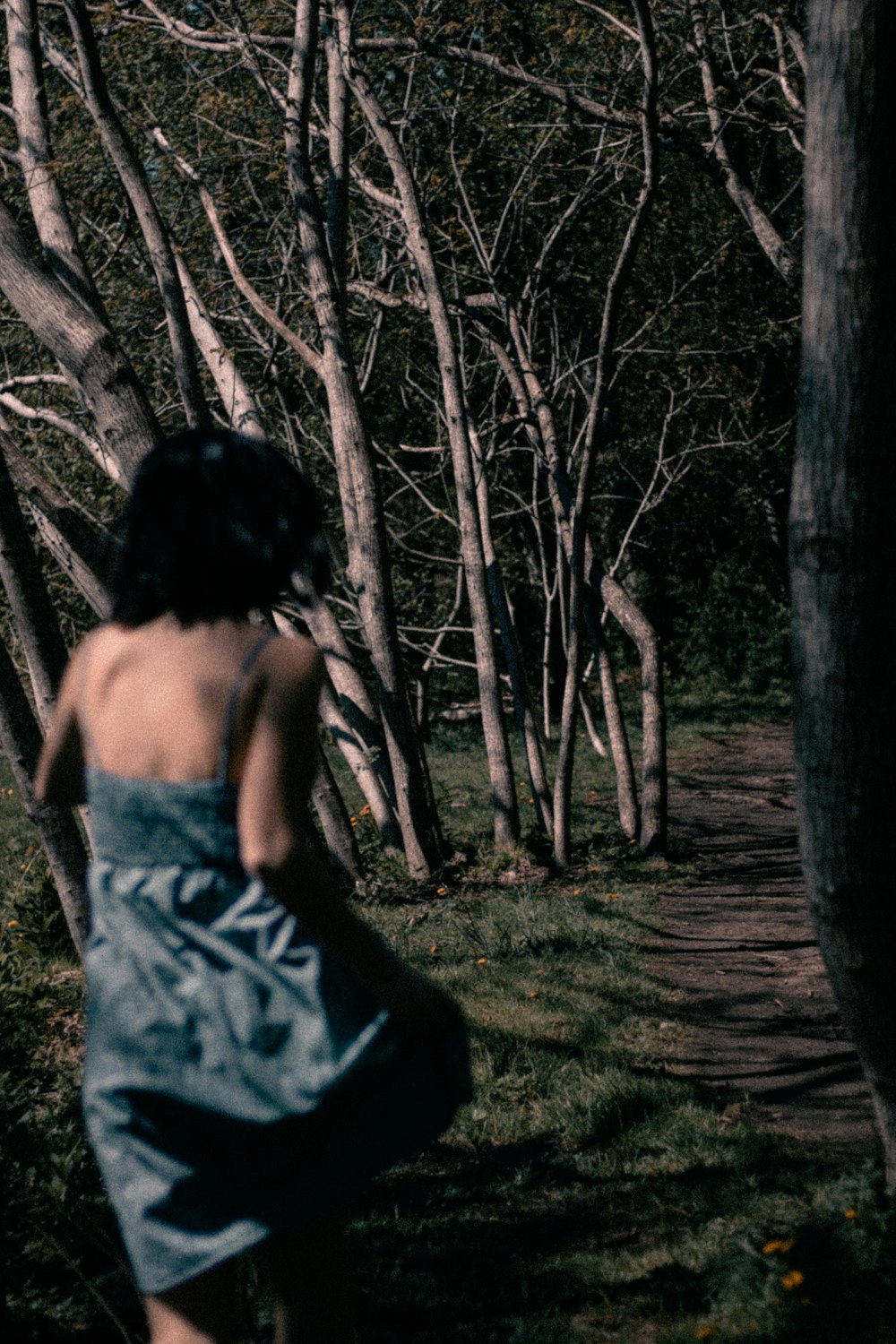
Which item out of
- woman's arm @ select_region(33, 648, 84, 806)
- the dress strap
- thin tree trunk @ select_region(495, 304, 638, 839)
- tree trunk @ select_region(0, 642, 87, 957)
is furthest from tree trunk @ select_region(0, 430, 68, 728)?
thin tree trunk @ select_region(495, 304, 638, 839)

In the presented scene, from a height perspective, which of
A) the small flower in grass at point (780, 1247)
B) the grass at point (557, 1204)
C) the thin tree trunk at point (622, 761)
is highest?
the small flower in grass at point (780, 1247)

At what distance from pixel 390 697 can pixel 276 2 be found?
469 centimetres

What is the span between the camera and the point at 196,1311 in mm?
1984

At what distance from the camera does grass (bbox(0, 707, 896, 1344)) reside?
9.18ft

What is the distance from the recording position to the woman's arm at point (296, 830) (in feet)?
6.10

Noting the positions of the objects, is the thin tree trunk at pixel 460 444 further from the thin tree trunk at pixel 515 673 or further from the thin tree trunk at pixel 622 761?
the thin tree trunk at pixel 622 761

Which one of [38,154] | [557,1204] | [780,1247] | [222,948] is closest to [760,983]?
[557,1204]

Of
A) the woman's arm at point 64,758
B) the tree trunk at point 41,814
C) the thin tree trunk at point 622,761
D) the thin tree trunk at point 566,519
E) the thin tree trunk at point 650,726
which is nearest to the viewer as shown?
the woman's arm at point 64,758

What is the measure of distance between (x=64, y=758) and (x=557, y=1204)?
7.01 feet

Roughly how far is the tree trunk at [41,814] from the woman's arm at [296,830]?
2294 mm

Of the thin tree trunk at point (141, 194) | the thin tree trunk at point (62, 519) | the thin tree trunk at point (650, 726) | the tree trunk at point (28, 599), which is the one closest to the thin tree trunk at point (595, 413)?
the thin tree trunk at point (650, 726)

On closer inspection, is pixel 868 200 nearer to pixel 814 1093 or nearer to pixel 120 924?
pixel 120 924

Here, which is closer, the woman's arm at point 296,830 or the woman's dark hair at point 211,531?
the woman's arm at point 296,830

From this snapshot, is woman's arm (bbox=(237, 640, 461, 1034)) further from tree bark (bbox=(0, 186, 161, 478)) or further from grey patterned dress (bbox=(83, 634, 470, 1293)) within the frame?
tree bark (bbox=(0, 186, 161, 478))
